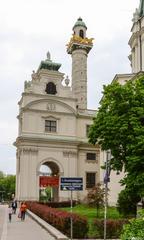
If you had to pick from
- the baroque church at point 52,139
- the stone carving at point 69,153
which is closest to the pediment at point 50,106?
the baroque church at point 52,139

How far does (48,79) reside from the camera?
2527 inches

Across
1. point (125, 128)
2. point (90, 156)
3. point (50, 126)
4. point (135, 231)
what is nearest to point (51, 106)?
point (50, 126)

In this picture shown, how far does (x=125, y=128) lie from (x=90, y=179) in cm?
3795

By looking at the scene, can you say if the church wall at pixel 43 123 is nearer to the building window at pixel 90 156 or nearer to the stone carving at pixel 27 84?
the building window at pixel 90 156

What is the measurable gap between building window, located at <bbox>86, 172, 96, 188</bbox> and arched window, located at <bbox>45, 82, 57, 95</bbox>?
1297 centimetres

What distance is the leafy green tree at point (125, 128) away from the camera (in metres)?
27.2

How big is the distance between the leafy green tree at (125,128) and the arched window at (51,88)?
107 feet

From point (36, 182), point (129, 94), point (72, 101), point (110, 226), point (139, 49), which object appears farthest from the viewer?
point (72, 101)

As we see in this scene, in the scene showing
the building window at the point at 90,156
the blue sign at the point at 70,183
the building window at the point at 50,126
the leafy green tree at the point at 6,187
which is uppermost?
the building window at the point at 50,126

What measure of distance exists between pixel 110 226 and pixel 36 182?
39.5m

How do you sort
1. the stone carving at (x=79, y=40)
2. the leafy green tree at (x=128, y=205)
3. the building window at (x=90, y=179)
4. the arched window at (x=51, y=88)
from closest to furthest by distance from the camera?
the leafy green tree at (x=128, y=205) → the arched window at (x=51, y=88) → the building window at (x=90, y=179) → the stone carving at (x=79, y=40)

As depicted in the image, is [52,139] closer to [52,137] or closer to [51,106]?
[52,137]

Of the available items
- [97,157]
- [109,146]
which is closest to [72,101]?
[97,157]

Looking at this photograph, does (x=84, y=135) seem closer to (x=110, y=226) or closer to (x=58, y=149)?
(x=58, y=149)
